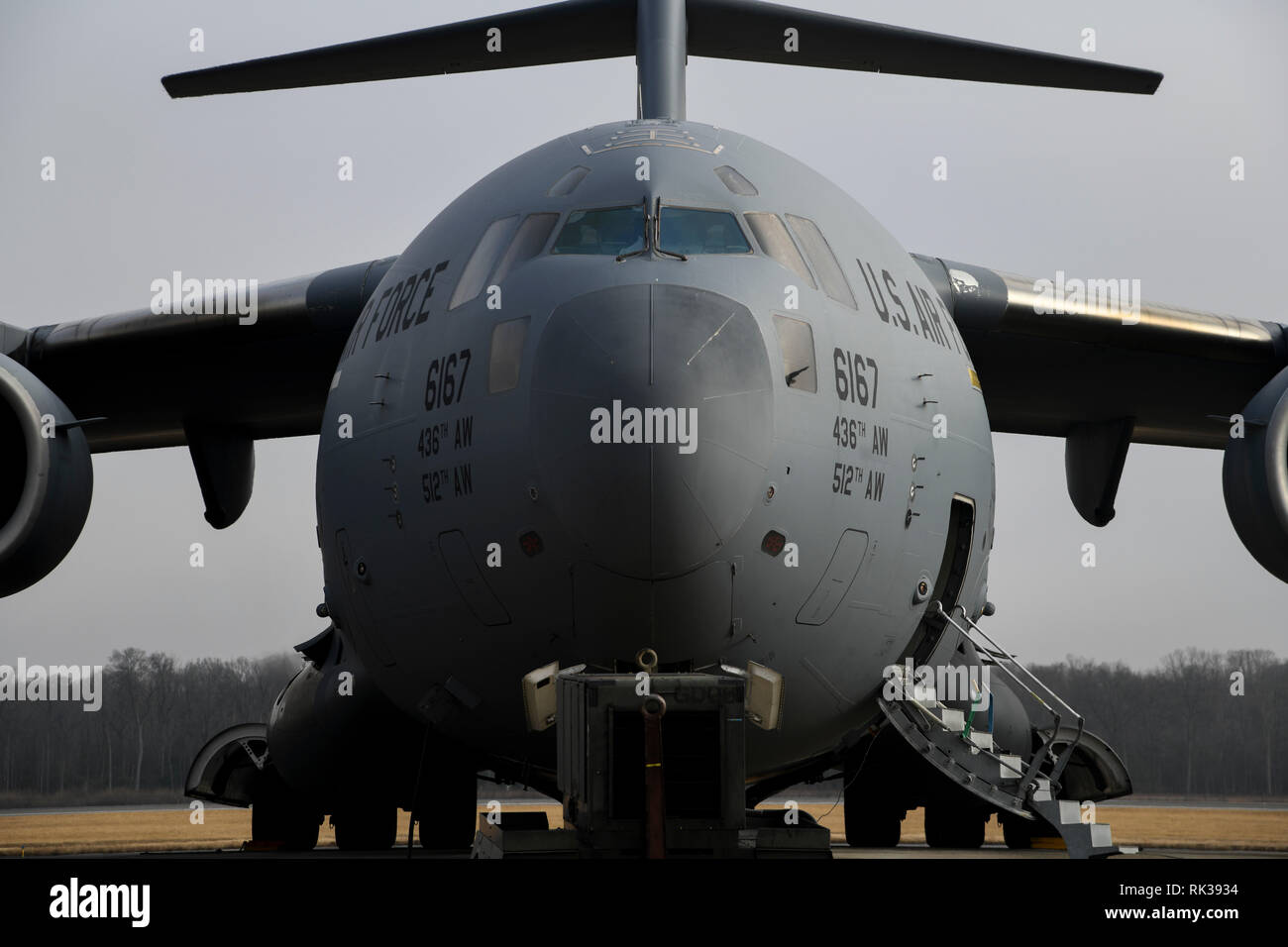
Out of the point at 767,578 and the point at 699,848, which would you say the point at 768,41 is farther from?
the point at 699,848

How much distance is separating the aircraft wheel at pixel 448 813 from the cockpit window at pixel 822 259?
423 centimetres

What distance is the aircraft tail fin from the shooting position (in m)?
10.6

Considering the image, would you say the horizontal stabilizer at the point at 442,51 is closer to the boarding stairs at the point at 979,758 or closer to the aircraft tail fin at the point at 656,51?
the aircraft tail fin at the point at 656,51

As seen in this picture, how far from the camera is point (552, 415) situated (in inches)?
213

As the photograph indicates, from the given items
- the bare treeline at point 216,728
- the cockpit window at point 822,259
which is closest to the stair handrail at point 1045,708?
the cockpit window at point 822,259

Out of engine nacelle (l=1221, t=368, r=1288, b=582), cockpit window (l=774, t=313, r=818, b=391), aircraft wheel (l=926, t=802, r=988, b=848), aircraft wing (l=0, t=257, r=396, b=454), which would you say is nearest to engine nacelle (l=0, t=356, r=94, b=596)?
aircraft wing (l=0, t=257, r=396, b=454)

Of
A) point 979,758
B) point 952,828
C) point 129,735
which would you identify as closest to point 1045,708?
point 979,758

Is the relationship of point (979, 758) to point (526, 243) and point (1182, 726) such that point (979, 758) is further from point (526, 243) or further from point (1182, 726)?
→ point (1182, 726)

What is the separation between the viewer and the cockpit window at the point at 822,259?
6438mm

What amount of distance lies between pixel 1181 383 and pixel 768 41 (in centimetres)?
436

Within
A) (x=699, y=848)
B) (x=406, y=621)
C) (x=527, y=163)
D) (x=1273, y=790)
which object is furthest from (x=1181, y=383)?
(x=1273, y=790)

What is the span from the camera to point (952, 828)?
11.2 m

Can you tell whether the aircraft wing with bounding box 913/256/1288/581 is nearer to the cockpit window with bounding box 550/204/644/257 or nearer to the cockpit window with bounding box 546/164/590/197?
the cockpit window with bounding box 546/164/590/197

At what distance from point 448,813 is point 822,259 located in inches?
184
